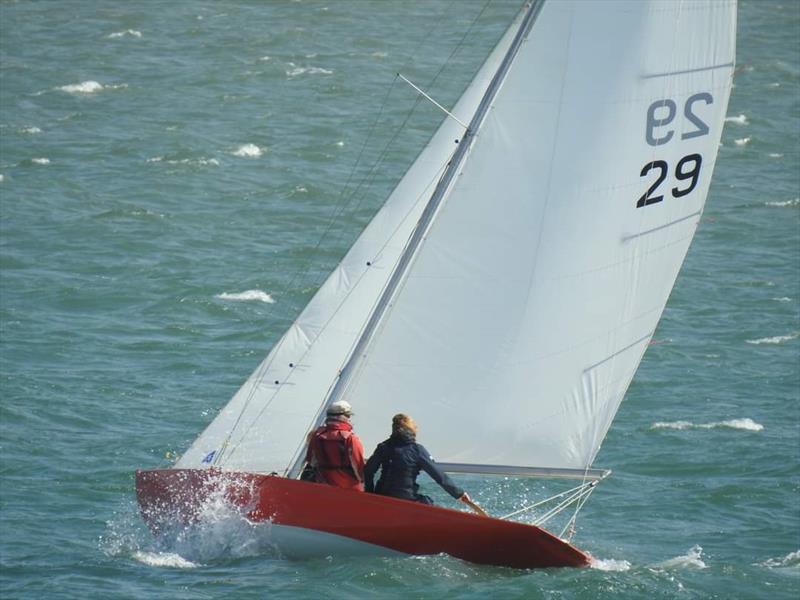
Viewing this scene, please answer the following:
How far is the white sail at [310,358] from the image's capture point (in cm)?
1695

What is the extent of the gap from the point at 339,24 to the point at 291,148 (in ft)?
57.1

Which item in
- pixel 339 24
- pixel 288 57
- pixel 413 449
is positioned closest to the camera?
pixel 413 449

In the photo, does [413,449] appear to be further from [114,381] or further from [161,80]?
[161,80]

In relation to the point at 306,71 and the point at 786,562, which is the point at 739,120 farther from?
the point at 786,562

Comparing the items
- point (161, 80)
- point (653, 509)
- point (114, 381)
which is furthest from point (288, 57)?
point (653, 509)

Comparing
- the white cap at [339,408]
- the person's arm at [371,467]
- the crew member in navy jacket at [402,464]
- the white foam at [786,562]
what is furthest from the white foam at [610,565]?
the white cap at [339,408]

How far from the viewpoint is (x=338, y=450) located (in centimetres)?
1599

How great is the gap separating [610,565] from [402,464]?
296 centimetres

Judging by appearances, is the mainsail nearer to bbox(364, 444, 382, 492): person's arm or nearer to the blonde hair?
bbox(364, 444, 382, 492): person's arm

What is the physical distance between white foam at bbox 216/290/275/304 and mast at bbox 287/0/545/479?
17.5m

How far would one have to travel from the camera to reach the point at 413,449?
15883mm

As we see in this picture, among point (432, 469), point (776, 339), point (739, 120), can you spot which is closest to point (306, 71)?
point (739, 120)

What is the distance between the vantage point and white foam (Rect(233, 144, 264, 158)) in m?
46.9

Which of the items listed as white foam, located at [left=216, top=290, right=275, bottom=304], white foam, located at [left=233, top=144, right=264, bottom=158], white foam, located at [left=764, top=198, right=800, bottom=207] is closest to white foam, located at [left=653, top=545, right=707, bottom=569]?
white foam, located at [left=216, top=290, right=275, bottom=304]
